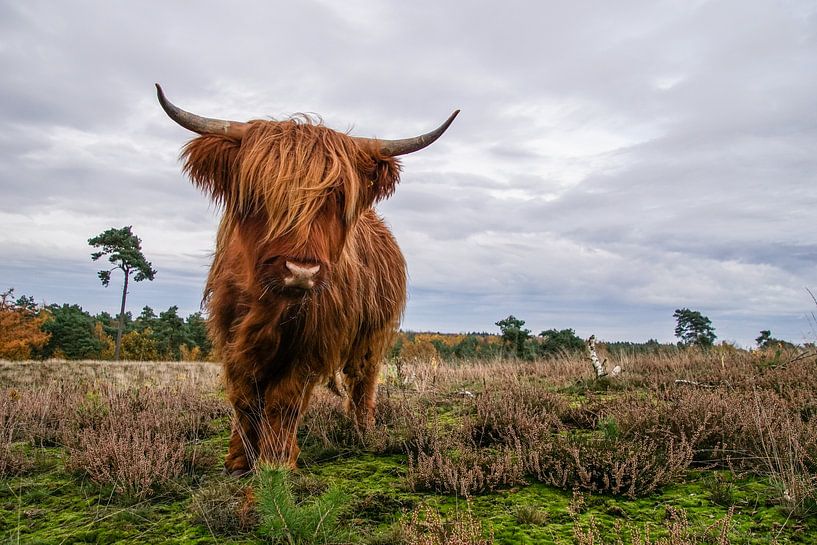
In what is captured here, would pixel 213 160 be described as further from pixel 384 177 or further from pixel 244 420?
pixel 244 420

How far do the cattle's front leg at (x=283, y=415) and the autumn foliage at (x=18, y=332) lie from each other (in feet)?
135

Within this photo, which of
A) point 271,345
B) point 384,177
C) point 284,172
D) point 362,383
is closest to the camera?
point 284,172

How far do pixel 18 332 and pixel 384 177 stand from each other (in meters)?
43.0

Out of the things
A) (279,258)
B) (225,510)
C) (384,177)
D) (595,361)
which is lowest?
(225,510)

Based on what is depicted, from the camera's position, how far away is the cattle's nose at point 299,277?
285 centimetres

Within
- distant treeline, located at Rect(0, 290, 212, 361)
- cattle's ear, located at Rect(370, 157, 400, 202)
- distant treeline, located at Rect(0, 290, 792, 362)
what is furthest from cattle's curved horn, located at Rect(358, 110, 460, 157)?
distant treeline, located at Rect(0, 290, 212, 361)

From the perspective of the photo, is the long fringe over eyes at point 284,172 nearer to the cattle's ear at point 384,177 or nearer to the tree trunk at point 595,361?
the cattle's ear at point 384,177

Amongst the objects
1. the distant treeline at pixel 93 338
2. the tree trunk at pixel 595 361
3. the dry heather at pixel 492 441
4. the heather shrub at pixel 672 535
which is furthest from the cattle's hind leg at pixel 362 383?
the distant treeline at pixel 93 338

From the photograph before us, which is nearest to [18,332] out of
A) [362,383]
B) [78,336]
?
[78,336]

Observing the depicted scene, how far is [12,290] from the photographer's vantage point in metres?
38.5

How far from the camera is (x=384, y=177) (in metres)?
4.03

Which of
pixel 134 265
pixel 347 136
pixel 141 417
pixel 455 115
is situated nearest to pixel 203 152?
pixel 347 136

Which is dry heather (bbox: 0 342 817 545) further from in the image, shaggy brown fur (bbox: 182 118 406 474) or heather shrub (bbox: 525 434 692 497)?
shaggy brown fur (bbox: 182 118 406 474)

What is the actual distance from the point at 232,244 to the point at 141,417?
2086mm
